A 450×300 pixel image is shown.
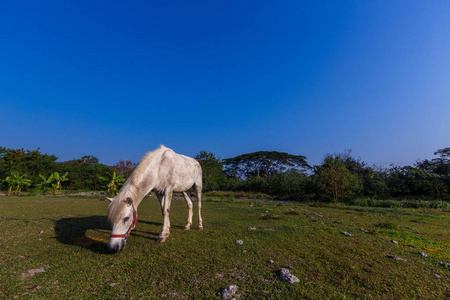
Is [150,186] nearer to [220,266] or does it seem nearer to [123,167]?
[220,266]

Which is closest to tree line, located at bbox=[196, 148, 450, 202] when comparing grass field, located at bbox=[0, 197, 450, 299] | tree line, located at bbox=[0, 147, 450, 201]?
tree line, located at bbox=[0, 147, 450, 201]

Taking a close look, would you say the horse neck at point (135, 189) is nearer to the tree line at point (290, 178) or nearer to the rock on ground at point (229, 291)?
the rock on ground at point (229, 291)

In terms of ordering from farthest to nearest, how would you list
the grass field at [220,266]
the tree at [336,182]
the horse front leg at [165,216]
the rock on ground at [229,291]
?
1. the tree at [336,182]
2. the horse front leg at [165,216]
3. the grass field at [220,266]
4. the rock on ground at [229,291]

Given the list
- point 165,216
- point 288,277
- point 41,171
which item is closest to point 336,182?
point 165,216

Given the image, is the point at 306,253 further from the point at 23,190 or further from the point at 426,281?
the point at 23,190

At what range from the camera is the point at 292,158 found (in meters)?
42.5

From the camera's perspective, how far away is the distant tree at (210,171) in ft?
108

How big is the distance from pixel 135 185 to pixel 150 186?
370 mm

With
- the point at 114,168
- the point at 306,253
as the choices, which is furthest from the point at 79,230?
the point at 114,168

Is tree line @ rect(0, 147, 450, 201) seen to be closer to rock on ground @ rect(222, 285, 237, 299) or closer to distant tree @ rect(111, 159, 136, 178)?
distant tree @ rect(111, 159, 136, 178)

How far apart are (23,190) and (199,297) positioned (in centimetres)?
3563

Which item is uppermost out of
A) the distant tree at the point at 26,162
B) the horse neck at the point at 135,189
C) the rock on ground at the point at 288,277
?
the distant tree at the point at 26,162

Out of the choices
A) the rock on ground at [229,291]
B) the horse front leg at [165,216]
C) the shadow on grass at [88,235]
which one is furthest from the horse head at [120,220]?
the rock on ground at [229,291]

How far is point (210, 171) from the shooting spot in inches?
1330
